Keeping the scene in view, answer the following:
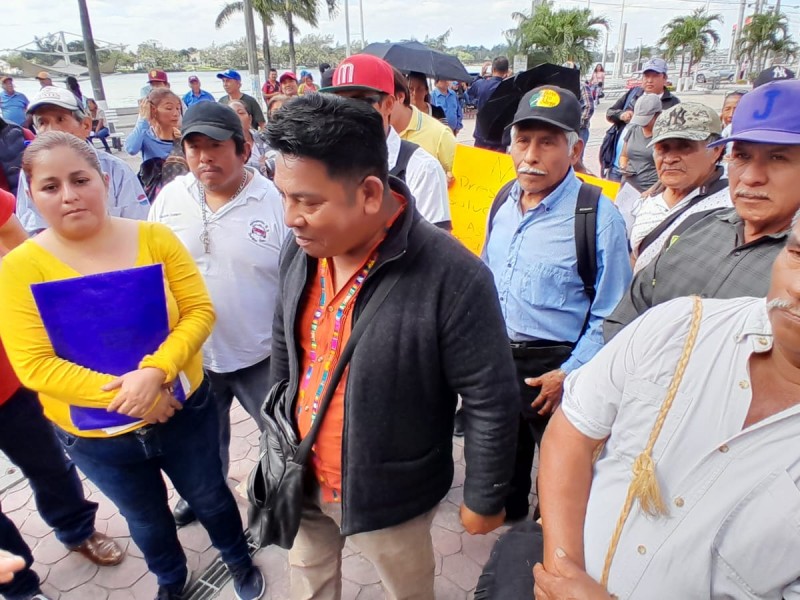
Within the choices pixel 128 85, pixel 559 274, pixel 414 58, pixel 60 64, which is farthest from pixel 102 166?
pixel 128 85

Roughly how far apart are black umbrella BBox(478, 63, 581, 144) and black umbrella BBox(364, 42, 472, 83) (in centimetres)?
213

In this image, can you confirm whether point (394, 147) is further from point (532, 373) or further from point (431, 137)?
point (532, 373)

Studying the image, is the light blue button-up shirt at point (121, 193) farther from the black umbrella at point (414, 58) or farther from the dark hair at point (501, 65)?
the dark hair at point (501, 65)

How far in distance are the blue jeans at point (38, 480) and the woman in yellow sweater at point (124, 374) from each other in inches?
16.7

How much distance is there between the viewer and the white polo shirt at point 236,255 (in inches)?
83.5

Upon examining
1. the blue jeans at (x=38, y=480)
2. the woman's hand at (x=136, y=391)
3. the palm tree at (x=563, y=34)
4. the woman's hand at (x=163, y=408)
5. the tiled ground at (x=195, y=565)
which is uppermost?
the palm tree at (x=563, y=34)

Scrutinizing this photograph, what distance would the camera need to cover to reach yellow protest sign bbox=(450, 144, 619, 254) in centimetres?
318

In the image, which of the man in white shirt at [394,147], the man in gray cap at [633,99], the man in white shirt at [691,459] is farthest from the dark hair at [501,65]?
the man in white shirt at [691,459]

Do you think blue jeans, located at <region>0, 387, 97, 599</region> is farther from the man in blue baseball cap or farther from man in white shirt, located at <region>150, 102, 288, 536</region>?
→ the man in blue baseball cap

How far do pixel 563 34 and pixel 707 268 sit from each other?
71.9ft

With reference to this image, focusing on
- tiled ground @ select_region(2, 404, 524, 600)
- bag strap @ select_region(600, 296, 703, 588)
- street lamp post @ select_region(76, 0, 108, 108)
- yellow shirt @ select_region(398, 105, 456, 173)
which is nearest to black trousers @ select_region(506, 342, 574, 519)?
tiled ground @ select_region(2, 404, 524, 600)

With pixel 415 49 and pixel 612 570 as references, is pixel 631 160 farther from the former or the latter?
pixel 612 570

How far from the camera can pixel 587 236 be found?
1.90m

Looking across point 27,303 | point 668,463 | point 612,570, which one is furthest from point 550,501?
point 27,303
